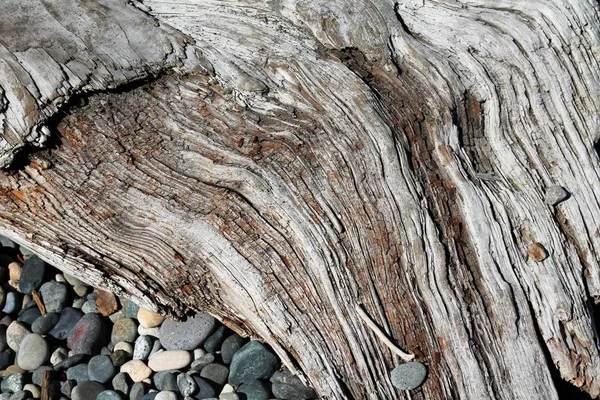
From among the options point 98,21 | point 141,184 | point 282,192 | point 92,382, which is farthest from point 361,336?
point 98,21

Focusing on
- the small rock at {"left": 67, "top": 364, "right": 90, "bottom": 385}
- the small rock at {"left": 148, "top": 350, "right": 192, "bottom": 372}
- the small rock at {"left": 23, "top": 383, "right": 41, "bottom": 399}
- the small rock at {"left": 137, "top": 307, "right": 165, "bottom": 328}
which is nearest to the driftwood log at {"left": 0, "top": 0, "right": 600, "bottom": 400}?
the small rock at {"left": 148, "top": 350, "right": 192, "bottom": 372}

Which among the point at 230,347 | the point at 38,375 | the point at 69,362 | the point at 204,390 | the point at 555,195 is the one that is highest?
the point at 555,195

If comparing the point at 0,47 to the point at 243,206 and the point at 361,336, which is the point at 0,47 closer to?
the point at 243,206

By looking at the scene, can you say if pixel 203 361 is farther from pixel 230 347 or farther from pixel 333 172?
pixel 333 172

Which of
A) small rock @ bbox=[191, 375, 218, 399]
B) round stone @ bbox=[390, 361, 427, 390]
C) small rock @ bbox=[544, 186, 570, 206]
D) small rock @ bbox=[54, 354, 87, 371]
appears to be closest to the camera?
round stone @ bbox=[390, 361, 427, 390]

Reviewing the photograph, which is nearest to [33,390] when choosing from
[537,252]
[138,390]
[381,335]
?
[138,390]

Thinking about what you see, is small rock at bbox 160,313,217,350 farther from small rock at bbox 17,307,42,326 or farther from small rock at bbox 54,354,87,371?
small rock at bbox 17,307,42,326
